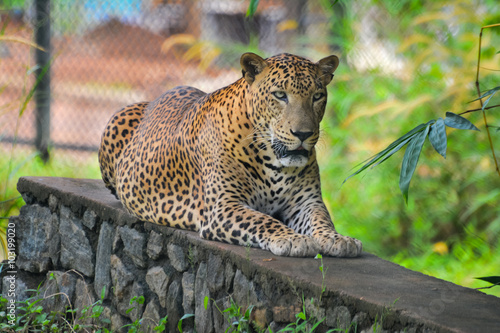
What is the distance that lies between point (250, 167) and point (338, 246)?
821 mm

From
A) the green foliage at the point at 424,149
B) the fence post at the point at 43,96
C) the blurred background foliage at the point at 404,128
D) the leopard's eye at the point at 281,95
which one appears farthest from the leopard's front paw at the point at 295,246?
the fence post at the point at 43,96

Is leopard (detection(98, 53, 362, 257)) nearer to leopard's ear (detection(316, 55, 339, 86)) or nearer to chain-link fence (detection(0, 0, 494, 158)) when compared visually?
leopard's ear (detection(316, 55, 339, 86))

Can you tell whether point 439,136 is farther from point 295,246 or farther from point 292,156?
point 292,156

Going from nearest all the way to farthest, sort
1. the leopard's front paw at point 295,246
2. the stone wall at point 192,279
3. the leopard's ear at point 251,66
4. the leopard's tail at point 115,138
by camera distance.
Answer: the stone wall at point 192,279
the leopard's front paw at point 295,246
the leopard's ear at point 251,66
the leopard's tail at point 115,138

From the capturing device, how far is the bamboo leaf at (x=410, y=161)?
7.94ft

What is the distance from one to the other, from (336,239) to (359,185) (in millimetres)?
4252

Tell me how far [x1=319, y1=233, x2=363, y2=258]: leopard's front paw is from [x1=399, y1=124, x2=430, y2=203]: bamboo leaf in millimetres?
977

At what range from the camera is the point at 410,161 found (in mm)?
2508

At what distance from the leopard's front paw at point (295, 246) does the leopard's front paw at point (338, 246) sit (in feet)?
0.17

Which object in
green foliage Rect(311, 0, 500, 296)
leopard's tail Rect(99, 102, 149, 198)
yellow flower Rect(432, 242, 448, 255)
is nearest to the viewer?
leopard's tail Rect(99, 102, 149, 198)

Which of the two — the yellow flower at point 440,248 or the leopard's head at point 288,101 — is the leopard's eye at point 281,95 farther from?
the yellow flower at point 440,248

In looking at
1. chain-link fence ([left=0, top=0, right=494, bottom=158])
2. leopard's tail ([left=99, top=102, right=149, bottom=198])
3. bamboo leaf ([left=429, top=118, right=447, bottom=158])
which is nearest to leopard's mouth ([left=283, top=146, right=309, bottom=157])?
bamboo leaf ([left=429, top=118, right=447, bottom=158])

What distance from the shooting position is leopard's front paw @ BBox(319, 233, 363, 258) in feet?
11.4

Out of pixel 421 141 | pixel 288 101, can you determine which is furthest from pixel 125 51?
pixel 421 141
